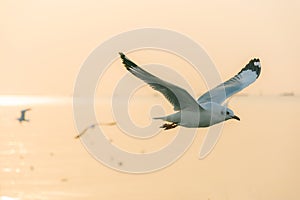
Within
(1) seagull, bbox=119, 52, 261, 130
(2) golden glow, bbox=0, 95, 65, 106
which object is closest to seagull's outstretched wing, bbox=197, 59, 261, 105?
(1) seagull, bbox=119, 52, 261, 130

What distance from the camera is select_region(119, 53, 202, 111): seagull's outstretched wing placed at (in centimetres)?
217

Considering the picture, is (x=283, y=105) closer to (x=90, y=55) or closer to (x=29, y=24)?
(x=90, y=55)

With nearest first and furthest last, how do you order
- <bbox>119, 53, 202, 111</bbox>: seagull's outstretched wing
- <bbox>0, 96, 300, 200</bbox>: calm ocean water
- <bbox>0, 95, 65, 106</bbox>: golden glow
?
<bbox>119, 53, 202, 111</bbox>: seagull's outstretched wing
<bbox>0, 96, 300, 200</bbox>: calm ocean water
<bbox>0, 95, 65, 106</bbox>: golden glow

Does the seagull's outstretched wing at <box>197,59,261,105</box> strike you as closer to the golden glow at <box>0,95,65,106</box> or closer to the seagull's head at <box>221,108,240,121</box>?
the seagull's head at <box>221,108,240,121</box>

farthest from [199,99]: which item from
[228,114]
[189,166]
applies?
[189,166]

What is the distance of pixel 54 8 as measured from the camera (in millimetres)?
2443

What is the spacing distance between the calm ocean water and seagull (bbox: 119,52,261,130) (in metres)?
0.04

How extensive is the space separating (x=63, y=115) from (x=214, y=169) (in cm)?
70

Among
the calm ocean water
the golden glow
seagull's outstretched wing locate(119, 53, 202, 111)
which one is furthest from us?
the golden glow

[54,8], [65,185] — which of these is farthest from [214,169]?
[54,8]

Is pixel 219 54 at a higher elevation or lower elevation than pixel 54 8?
lower

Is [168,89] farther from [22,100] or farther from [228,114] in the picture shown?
[22,100]

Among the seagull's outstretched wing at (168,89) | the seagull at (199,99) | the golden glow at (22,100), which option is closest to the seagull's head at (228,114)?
the seagull at (199,99)

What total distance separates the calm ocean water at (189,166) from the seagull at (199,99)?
0.04 meters
